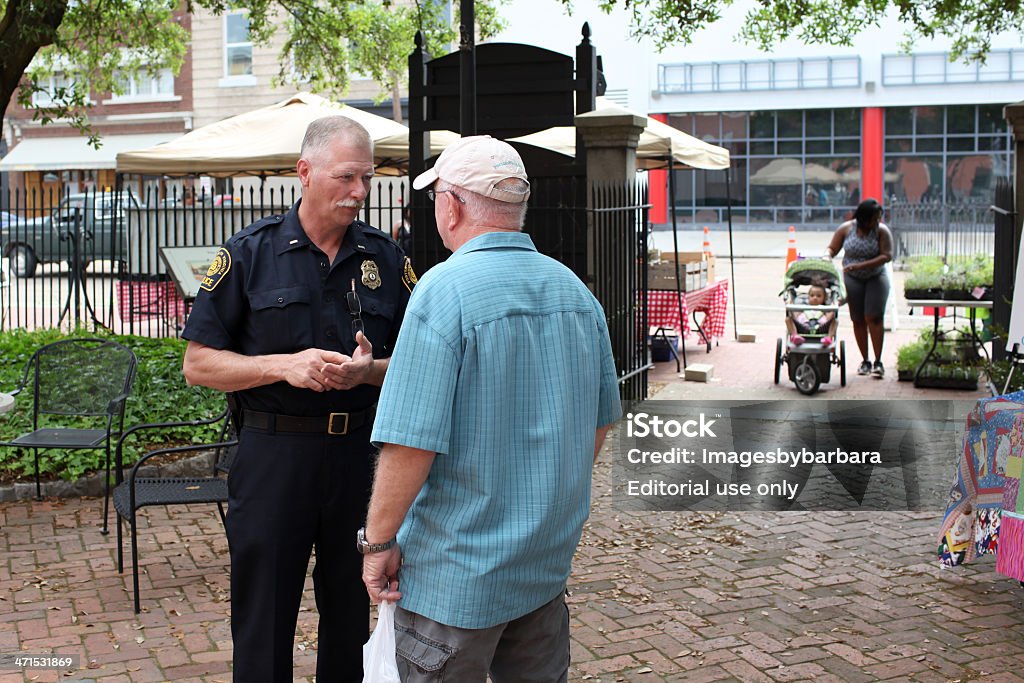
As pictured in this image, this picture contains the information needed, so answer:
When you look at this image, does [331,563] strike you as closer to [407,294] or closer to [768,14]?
[407,294]

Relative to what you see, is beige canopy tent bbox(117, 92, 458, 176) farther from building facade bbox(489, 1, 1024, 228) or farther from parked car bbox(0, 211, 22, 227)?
building facade bbox(489, 1, 1024, 228)

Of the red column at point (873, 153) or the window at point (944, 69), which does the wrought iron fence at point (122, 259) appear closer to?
the red column at point (873, 153)

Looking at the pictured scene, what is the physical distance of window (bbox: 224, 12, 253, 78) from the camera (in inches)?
1495

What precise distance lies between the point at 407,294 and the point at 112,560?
311cm

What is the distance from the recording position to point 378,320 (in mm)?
3619

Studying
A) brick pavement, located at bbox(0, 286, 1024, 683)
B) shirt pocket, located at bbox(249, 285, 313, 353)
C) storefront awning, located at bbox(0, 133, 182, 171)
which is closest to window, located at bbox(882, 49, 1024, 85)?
storefront awning, located at bbox(0, 133, 182, 171)

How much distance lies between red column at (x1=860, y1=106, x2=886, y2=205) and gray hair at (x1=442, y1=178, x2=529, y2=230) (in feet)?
121

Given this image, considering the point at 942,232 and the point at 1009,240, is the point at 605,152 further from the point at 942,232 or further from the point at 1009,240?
the point at 942,232

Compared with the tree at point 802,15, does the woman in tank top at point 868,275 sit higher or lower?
lower

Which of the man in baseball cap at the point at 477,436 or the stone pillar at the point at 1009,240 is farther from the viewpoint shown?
the stone pillar at the point at 1009,240

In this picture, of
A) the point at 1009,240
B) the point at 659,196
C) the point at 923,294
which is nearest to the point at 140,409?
the point at 1009,240

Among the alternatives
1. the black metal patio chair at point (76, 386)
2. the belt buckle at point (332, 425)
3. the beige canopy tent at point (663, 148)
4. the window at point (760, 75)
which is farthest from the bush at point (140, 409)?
the window at point (760, 75)

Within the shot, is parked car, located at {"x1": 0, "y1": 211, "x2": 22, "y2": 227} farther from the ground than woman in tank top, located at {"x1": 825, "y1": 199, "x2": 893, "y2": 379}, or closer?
farther from the ground

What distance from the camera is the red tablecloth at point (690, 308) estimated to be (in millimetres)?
12836
